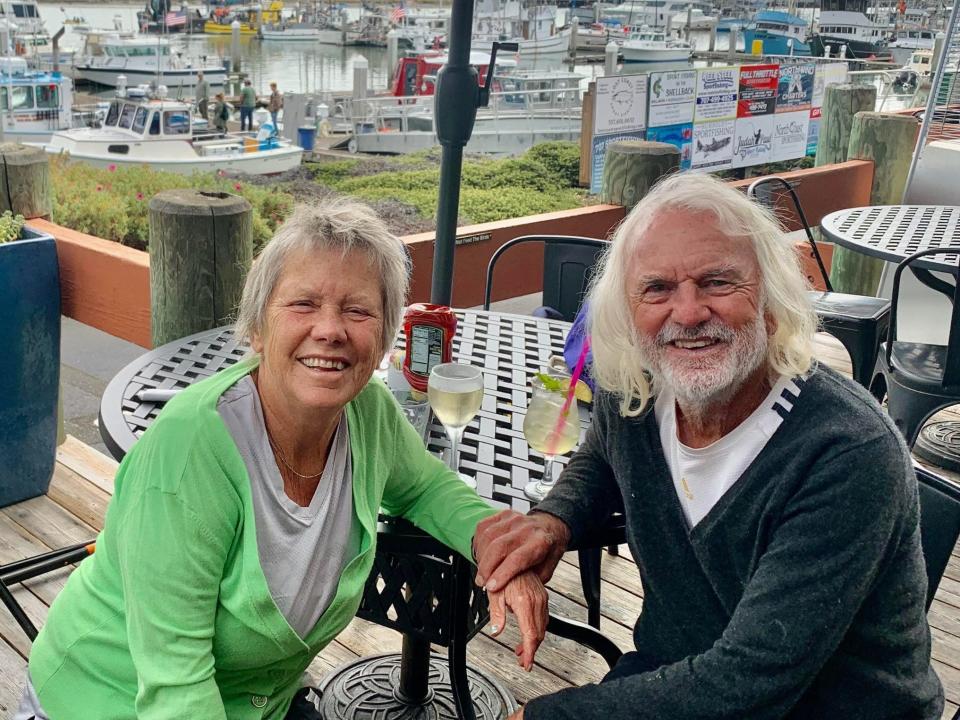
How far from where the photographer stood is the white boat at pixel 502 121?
19.3 meters

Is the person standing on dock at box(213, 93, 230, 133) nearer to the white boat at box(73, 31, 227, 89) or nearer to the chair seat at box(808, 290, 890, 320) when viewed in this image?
the white boat at box(73, 31, 227, 89)

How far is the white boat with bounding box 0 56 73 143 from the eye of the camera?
2392 centimetres

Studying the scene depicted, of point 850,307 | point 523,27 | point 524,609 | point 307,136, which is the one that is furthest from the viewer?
point 523,27

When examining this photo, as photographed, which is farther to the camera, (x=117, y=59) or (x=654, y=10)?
(x=117, y=59)

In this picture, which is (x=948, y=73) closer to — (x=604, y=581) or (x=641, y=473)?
(x=604, y=581)

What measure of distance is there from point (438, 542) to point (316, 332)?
0.47 meters

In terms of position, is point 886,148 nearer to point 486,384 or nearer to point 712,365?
point 486,384

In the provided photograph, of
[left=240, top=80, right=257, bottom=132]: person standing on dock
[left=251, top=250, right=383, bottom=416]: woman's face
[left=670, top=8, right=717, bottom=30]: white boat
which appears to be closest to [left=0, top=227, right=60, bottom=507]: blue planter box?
[left=251, top=250, right=383, bottom=416]: woman's face

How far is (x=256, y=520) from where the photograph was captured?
134cm

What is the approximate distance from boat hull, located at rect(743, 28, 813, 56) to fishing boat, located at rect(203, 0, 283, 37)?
105ft

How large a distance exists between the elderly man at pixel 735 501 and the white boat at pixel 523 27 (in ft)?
96.0

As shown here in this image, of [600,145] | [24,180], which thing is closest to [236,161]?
[600,145]

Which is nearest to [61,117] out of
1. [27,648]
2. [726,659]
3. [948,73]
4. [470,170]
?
[470,170]

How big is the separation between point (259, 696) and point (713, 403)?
0.78 m
